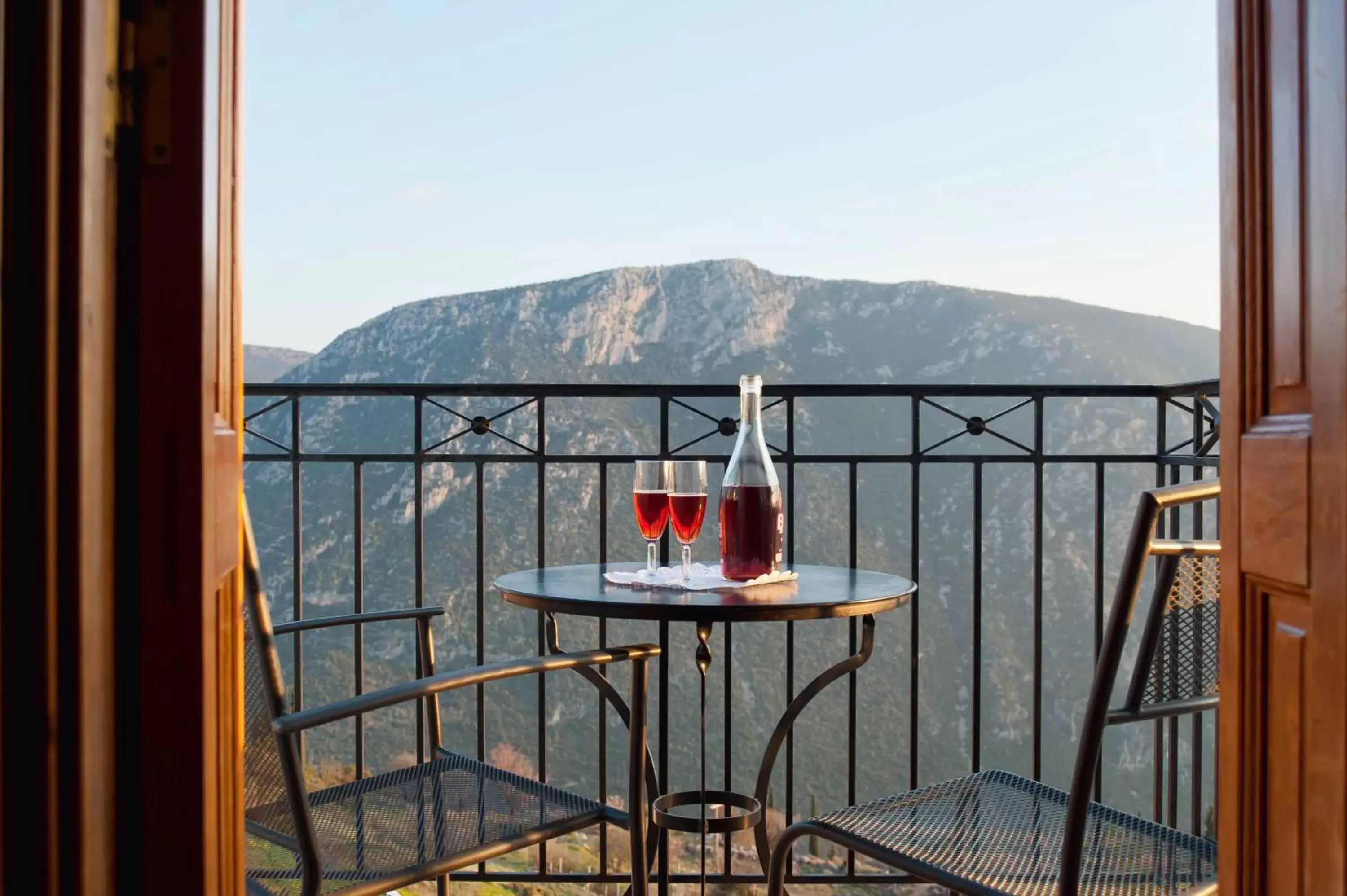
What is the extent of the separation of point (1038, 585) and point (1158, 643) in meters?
1.29

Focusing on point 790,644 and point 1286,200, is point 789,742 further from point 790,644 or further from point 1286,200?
point 1286,200

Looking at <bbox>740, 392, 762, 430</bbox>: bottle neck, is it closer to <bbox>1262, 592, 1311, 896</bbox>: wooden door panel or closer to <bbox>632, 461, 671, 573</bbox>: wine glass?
<bbox>632, 461, 671, 573</bbox>: wine glass

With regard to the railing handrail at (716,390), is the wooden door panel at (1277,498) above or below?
below

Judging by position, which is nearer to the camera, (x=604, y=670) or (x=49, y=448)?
(x=49, y=448)

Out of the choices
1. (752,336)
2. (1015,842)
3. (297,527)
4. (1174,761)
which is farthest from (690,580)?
(752,336)

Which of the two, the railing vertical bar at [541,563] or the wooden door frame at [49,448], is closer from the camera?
the wooden door frame at [49,448]

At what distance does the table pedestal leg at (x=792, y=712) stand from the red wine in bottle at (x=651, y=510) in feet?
1.40

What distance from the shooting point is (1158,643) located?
4.45ft

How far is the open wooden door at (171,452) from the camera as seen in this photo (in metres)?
0.70

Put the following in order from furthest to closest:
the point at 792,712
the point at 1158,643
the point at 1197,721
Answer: the point at 1197,721 < the point at 792,712 < the point at 1158,643

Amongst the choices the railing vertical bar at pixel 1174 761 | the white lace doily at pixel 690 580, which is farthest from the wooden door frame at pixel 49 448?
the railing vertical bar at pixel 1174 761

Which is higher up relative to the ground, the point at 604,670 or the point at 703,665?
the point at 703,665

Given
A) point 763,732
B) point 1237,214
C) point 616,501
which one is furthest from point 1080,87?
point 1237,214

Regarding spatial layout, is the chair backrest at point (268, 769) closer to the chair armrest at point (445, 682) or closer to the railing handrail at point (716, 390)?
the chair armrest at point (445, 682)
